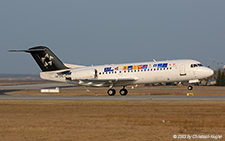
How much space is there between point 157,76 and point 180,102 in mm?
9887

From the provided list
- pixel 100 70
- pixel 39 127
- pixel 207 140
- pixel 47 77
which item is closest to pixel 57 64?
pixel 47 77

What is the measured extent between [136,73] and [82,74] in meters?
6.85

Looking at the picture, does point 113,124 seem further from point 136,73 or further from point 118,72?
point 118,72

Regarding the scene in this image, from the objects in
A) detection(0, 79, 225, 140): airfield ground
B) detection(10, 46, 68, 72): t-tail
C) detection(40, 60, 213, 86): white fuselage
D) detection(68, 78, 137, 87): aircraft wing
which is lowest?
detection(0, 79, 225, 140): airfield ground

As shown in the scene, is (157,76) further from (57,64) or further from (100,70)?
(57,64)

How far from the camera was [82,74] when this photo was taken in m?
46.3

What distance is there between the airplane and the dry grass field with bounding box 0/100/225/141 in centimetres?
1426

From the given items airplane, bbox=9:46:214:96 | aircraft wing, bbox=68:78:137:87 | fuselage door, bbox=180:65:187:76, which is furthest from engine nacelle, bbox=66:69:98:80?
fuselage door, bbox=180:65:187:76

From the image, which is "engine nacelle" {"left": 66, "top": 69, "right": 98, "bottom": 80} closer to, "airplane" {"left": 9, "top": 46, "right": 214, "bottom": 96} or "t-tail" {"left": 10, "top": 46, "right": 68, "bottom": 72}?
"airplane" {"left": 9, "top": 46, "right": 214, "bottom": 96}

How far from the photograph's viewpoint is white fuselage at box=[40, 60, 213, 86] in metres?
43.6

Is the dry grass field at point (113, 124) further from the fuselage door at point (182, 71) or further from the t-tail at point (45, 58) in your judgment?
the t-tail at point (45, 58)

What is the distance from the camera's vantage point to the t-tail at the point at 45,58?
1857 inches

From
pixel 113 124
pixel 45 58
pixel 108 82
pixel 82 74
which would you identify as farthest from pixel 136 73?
pixel 113 124

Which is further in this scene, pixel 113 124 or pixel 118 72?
pixel 118 72
